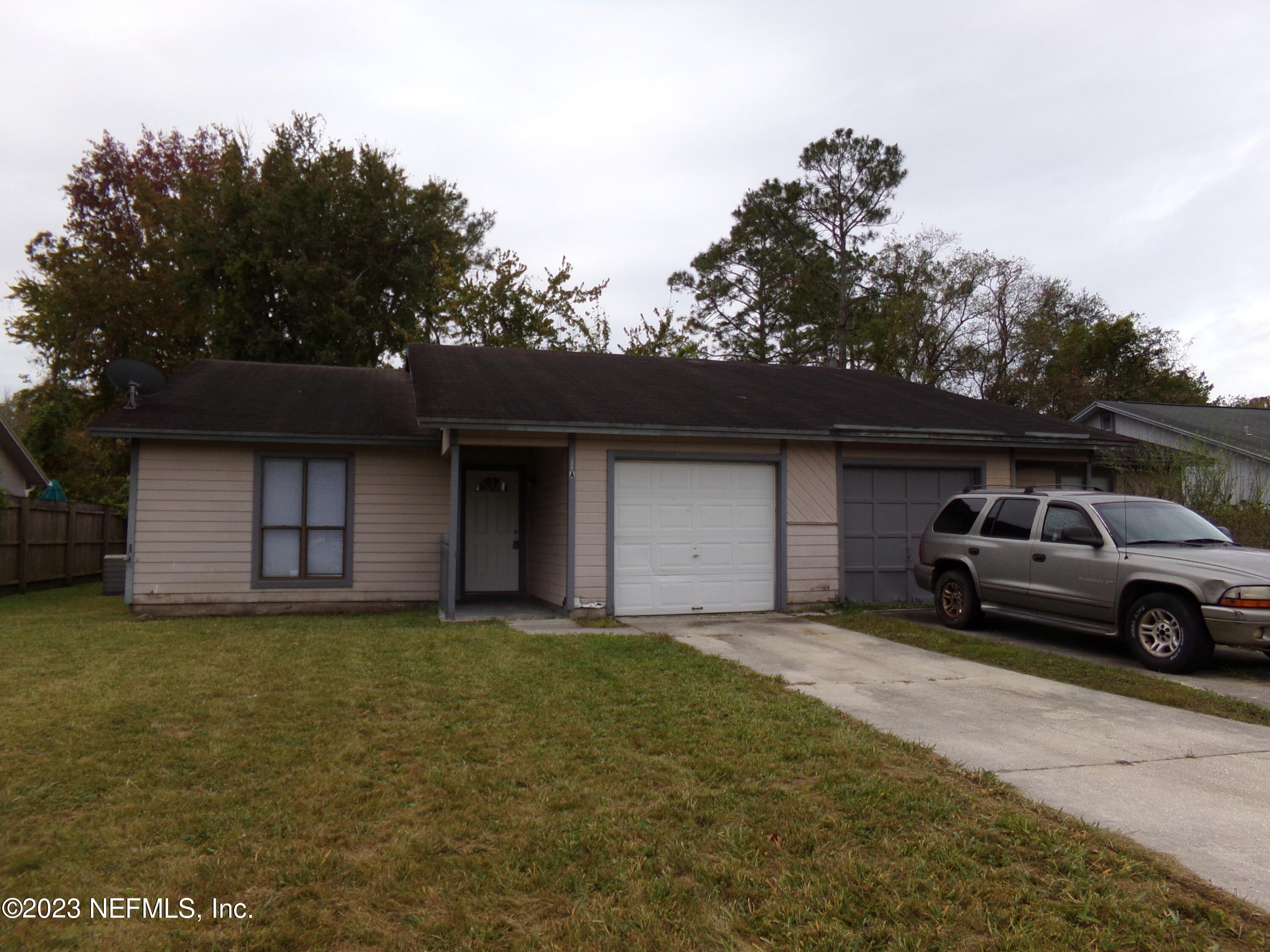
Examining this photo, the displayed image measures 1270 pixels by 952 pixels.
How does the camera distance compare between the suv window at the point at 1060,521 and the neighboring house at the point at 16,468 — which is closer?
the suv window at the point at 1060,521

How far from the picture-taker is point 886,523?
12266mm

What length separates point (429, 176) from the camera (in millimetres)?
27641

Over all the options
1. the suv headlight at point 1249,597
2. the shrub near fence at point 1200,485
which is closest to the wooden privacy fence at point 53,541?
the suv headlight at point 1249,597

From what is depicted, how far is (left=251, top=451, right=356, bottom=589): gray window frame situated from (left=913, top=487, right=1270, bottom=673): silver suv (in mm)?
7960

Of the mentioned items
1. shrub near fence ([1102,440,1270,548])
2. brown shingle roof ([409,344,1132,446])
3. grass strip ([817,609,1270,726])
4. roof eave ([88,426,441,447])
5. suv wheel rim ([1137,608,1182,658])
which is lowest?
Answer: grass strip ([817,609,1270,726])

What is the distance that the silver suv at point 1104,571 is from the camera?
7062 millimetres

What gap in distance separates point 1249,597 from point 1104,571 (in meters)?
1.24

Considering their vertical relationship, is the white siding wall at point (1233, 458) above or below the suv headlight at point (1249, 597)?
above

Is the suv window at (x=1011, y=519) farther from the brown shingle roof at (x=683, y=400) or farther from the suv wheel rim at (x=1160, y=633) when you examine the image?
the brown shingle roof at (x=683, y=400)

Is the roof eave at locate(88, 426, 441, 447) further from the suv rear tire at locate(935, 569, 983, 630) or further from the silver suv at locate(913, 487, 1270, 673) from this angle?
the silver suv at locate(913, 487, 1270, 673)

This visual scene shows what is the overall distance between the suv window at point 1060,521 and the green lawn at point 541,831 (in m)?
4.15

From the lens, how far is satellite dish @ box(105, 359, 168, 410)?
455 inches

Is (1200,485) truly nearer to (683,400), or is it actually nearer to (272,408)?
(683,400)

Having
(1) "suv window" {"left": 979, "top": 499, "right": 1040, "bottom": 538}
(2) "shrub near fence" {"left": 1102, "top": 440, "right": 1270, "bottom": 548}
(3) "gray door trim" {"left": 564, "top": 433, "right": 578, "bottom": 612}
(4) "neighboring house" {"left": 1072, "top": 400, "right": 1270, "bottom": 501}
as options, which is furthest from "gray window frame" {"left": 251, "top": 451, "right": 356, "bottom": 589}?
(4) "neighboring house" {"left": 1072, "top": 400, "right": 1270, "bottom": 501}
